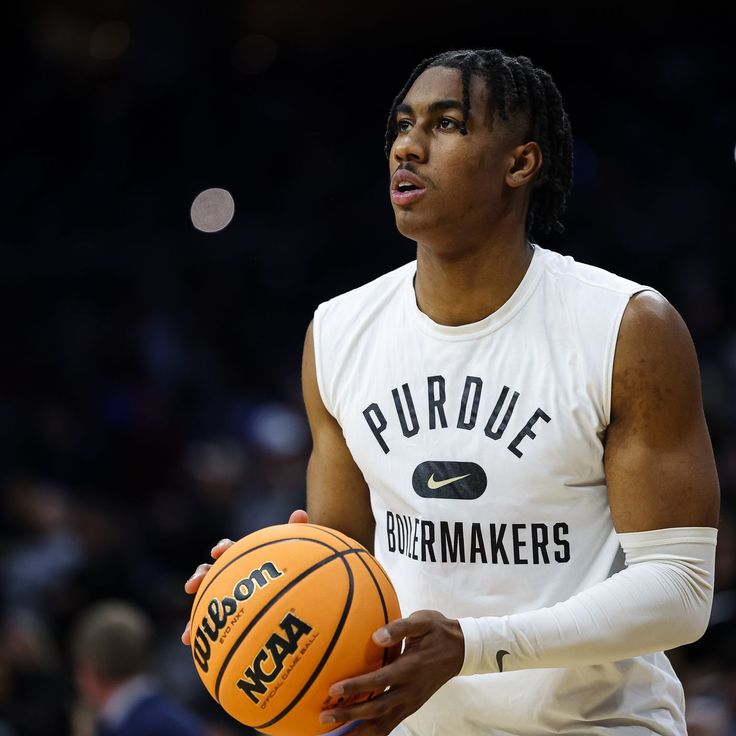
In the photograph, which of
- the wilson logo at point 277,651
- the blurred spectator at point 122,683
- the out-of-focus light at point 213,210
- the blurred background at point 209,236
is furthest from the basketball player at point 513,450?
the out-of-focus light at point 213,210

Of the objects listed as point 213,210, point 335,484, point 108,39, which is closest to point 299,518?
point 335,484

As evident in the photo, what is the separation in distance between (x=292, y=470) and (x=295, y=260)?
285 centimetres

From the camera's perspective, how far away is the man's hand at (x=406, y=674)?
237 cm

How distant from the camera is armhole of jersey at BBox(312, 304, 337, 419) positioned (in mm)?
3010

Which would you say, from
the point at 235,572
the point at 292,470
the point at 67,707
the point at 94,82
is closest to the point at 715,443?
the point at 292,470

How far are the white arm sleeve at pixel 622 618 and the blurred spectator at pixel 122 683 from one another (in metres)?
2.59

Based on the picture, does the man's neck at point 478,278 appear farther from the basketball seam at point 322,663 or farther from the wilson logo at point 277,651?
the wilson logo at point 277,651

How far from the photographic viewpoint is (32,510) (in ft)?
26.0

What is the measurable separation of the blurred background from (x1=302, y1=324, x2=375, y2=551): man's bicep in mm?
3439

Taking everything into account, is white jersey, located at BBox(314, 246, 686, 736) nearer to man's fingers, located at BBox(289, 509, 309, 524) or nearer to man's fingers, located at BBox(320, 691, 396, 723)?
man's fingers, located at BBox(289, 509, 309, 524)

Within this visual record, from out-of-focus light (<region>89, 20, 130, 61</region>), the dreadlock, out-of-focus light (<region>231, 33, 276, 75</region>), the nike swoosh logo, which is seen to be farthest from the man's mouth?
out-of-focus light (<region>89, 20, 130, 61</region>)

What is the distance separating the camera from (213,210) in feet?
33.8

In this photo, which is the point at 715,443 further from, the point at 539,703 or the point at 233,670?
the point at 233,670

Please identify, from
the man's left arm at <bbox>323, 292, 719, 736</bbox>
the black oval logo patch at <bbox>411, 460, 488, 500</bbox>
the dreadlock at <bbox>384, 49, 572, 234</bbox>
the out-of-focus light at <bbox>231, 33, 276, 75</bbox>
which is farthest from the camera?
the out-of-focus light at <bbox>231, 33, 276, 75</bbox>
